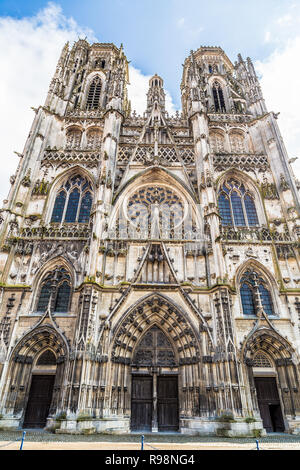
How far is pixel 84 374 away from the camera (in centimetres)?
1108

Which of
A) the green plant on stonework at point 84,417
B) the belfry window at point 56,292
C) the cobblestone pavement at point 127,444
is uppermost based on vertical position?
the belfry window at point 56,292

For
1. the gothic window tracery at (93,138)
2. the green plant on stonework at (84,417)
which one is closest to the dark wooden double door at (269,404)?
the green plant on stonework at (84,417)

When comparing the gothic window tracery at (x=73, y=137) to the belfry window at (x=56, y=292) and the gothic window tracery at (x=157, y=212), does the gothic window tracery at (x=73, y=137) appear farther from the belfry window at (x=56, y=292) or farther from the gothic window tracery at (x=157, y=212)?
the belfry window at (x=56, y=292)

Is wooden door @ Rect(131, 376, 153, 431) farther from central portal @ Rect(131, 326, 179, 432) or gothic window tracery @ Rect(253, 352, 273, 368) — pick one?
gothic window tracery @ Rect(253, 352, 273, 368)

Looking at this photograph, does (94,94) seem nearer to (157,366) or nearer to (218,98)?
(218,98)

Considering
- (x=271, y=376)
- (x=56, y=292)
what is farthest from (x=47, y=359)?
(x=271, y=376)

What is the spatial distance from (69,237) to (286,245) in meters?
12.2

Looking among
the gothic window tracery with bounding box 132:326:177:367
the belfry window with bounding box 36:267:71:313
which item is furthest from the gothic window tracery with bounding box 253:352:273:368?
the belfry window with bounding box 36:267:71:313

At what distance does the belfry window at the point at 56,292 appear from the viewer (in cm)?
1412

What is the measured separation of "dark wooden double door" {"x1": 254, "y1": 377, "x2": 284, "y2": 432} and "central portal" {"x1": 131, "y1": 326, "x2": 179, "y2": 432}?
12.6 ft

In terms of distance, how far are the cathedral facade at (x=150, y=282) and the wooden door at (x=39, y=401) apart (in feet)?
0.15

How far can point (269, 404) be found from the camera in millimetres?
12633

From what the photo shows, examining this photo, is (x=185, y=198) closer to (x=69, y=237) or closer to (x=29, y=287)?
(x=69, y=237)

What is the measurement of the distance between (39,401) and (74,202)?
36.7 ft
